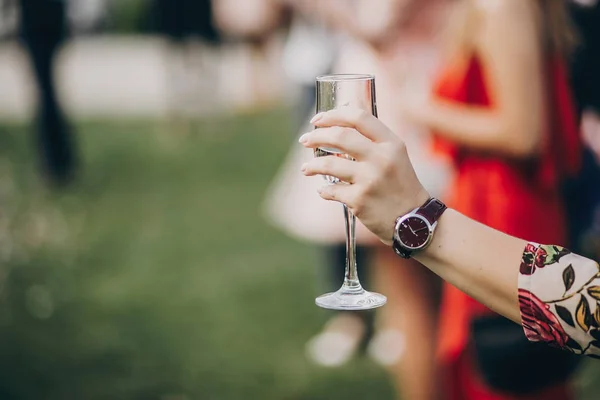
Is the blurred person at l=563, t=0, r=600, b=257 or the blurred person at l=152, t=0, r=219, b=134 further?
the blurred person at l=152, t=0, r=219, b=134

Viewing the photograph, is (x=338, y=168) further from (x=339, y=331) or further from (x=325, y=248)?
(x=325, y=248)

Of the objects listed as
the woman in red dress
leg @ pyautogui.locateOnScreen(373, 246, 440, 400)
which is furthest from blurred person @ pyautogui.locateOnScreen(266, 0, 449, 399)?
the woman in red dress

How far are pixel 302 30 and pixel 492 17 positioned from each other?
359 centimetres

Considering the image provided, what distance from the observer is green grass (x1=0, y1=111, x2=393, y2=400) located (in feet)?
13.6

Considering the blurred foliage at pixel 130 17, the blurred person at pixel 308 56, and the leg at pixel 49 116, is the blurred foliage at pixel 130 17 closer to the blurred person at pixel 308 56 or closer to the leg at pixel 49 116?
the leg at pixel 49 116

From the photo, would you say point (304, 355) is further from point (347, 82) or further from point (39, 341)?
point (347, 82)

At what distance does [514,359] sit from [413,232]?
1.09 m

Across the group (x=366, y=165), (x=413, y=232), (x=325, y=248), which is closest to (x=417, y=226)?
(x=413, y=232)

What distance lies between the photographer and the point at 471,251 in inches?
56.6

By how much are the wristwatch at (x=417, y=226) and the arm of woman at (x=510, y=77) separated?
107 cm

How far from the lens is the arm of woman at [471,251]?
138 centimetres

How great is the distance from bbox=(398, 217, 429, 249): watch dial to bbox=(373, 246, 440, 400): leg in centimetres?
164

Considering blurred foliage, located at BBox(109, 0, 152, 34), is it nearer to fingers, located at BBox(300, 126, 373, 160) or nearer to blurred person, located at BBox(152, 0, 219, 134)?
blurred person, located at BBox(152, 0, 219, 134)

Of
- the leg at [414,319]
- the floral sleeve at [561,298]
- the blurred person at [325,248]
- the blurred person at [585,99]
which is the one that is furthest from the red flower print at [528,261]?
the blurred person at [325,248]
